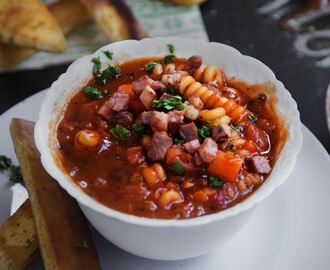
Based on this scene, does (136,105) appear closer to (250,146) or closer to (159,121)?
(159,121)

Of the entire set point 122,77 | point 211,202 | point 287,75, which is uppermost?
point 122,77

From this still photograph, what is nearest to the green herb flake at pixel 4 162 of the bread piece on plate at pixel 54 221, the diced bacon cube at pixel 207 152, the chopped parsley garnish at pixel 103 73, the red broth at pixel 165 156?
the bread piece on plate at pixel 54 221

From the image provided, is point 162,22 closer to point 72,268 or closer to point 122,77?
point 122,77

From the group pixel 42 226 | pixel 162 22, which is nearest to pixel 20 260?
pixel 42 226

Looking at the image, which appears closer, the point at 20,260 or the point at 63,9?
the point at 20,260

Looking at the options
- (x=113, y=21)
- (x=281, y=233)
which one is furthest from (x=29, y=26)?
(x=281, y=233)

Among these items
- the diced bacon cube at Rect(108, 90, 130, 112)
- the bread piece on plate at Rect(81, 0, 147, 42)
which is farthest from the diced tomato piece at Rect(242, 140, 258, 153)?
the bread piece on plate at Rect(81, 0, 147, 42)

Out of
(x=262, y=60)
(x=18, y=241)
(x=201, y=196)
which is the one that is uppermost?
(x=201, y=196)

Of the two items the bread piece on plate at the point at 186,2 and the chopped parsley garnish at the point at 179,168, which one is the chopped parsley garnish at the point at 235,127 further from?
the bread piece on plate at the point at 186,2
